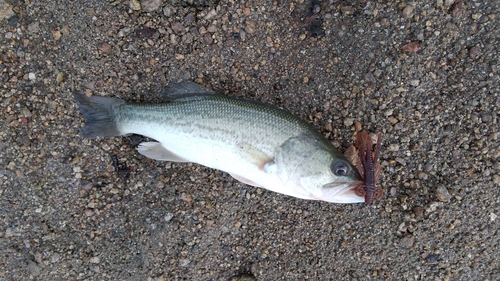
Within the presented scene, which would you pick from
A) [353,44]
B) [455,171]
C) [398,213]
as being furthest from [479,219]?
[353,44]

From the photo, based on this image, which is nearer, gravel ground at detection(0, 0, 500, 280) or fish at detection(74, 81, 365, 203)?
fish at detection(74, 81, 365, 203)

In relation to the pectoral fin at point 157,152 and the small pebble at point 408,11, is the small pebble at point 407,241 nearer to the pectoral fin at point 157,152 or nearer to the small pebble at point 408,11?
the small pebble at point 408,11

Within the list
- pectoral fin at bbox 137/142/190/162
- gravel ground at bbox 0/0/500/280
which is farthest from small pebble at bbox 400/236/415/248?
pectoral fin at bbox 137/142/190/162

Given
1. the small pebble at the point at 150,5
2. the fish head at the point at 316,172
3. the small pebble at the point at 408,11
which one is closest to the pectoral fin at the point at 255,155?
the fish head at the point at 316,172

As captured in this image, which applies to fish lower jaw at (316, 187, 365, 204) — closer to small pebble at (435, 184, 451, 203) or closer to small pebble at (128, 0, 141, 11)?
small pebble at (435, 184, 451, 203)

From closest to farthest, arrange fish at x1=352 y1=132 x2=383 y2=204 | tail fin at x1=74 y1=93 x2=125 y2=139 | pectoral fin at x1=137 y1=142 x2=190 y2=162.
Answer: fish at x1=352 y1=132 x2=383 y2=204
pectoral fin at x1=137 y1=142 x2=190 y2=162
tail fin at x1=74 y1=93 x2=125 y2=139

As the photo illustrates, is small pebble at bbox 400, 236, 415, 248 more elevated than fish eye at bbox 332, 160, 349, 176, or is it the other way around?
fish eye at bbox 332, 160, 349, 176

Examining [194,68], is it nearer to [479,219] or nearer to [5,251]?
[5,251]

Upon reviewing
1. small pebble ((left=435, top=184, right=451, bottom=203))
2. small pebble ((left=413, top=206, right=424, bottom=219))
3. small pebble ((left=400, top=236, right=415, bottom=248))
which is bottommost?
small pebble ((left=400, top=236, right=415, bottom=248))
